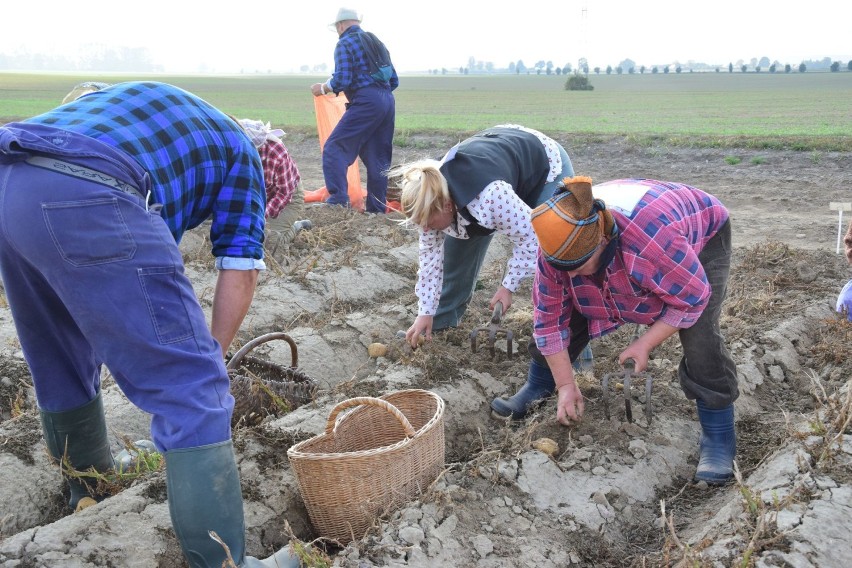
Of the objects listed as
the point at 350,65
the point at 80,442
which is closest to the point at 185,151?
the point at 80,442

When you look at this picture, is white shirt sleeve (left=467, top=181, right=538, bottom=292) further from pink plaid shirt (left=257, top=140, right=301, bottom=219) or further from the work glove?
the work glove

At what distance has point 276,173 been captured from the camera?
552 cm

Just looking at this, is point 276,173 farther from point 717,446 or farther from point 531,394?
point 717,446

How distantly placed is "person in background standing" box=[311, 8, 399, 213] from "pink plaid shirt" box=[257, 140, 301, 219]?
7.03 feet

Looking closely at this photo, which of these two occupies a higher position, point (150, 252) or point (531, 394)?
point (150, 252)

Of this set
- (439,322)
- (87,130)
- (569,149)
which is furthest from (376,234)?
(569,149)

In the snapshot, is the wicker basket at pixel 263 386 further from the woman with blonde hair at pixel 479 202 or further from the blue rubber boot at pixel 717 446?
the blue rubber boot at pixel 717 446

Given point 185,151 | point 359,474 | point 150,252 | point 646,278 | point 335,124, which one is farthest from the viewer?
point 335,124

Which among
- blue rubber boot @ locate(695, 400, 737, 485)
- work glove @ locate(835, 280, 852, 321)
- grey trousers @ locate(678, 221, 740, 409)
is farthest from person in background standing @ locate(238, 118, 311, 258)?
work glove @ locate(835, 280, 852, 321)

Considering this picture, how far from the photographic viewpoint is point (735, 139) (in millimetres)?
13734

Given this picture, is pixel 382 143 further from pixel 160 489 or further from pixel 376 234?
pixel 160 489

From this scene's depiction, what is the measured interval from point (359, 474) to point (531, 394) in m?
1.32

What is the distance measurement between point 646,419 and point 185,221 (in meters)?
2.21

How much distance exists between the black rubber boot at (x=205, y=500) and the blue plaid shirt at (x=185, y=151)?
0.60 m
